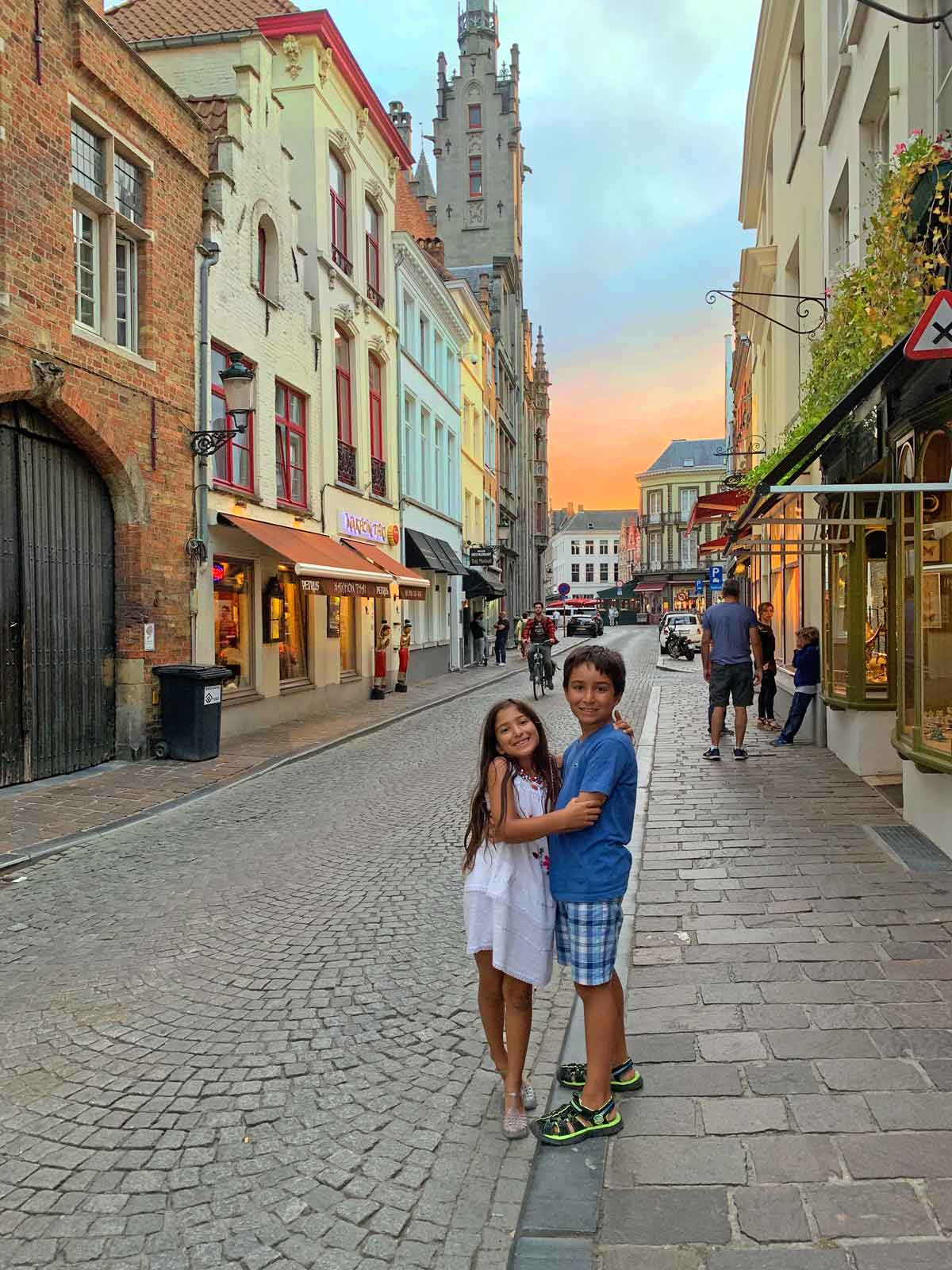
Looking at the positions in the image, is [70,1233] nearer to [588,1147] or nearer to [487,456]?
[588,1147]

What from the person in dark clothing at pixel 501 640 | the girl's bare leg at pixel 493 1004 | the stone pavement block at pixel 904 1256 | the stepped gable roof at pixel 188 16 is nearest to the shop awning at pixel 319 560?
the stepped gable roof at pixel 188 16

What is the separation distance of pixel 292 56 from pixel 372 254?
4563 millimetres

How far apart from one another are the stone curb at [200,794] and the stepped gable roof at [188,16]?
472 inches

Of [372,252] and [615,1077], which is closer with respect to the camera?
[615,1077]

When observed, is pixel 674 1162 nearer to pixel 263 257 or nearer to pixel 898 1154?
pixel 898 1154

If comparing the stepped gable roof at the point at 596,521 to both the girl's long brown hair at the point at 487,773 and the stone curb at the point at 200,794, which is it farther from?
the girl's long brown hair at the point at 487,773

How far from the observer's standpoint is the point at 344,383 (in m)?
18.4

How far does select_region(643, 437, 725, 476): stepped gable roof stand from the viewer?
81525 millimetres

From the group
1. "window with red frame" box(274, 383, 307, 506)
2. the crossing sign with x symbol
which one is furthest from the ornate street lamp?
the crossing sign with x symbol

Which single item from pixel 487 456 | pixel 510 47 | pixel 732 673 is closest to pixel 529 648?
pixel 732 673

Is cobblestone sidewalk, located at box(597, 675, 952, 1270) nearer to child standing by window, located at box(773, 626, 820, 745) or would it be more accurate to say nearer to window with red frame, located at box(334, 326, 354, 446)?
child standing by window, located at box(773, 626, 820, 745)

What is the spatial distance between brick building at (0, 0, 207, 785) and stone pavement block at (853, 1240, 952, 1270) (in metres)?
8.37

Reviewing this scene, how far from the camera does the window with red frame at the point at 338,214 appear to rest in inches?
682

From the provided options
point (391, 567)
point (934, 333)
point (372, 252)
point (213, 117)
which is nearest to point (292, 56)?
point (213, 117)
